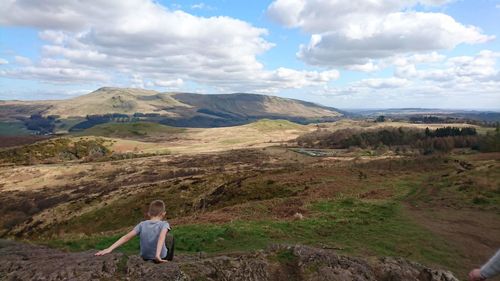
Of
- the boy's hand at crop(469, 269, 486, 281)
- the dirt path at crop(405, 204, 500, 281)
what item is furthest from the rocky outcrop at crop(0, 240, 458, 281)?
the dirt path at crop(405, 204, 500, 281)

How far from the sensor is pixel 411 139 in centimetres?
14712

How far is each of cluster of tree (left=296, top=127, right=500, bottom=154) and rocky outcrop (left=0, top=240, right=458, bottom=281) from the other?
90.3 metres

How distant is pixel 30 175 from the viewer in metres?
102

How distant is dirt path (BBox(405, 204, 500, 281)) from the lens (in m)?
20.1

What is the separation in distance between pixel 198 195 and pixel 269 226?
2895 centimetres

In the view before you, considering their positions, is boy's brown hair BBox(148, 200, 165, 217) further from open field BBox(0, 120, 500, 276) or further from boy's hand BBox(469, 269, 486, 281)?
open field BBox(0, 120, 500, 276)

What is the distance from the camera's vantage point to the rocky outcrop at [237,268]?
33.0 ft

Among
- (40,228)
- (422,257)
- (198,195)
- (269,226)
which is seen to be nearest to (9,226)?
(40,228)

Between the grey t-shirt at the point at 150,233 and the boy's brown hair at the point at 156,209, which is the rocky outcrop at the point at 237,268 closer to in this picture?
the grey t-shirt at the point at 150,233

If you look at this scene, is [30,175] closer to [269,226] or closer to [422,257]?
[269,226]

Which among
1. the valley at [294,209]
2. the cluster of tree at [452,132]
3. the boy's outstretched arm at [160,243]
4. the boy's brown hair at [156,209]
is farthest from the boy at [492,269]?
the cluster of tree at [452,132]

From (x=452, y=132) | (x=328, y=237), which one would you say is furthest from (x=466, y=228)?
(x=452, y=132)

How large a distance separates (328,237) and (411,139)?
446 ft

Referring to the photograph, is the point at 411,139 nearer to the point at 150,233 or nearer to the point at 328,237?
the point at 328,237
